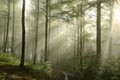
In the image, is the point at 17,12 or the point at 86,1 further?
the point at 17,12

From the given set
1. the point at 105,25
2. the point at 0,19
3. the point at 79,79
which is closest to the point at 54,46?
the point at 0,19

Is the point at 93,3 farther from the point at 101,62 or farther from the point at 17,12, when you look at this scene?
the point at 17,12

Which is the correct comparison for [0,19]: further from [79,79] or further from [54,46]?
[79,79]

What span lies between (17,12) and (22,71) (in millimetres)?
34023

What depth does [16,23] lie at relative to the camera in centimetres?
4928

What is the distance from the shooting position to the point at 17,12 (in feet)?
156

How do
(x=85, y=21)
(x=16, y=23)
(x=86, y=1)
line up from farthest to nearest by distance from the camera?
(x=16, y=23) → (x=85, y=21) → (x=86, y=1)

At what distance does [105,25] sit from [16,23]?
2553 cm

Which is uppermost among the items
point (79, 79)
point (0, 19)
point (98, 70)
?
point (0, 19)

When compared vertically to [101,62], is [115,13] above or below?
above

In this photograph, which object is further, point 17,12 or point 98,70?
point 17,12

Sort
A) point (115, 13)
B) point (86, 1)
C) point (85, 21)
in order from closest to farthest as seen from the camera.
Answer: point (86, 1)
point (115, 13)
point (85, 21)

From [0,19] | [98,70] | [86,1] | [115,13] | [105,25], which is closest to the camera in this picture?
[98,70]

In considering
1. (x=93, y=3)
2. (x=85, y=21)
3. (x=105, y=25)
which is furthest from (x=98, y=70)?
(x=105, y=25)
